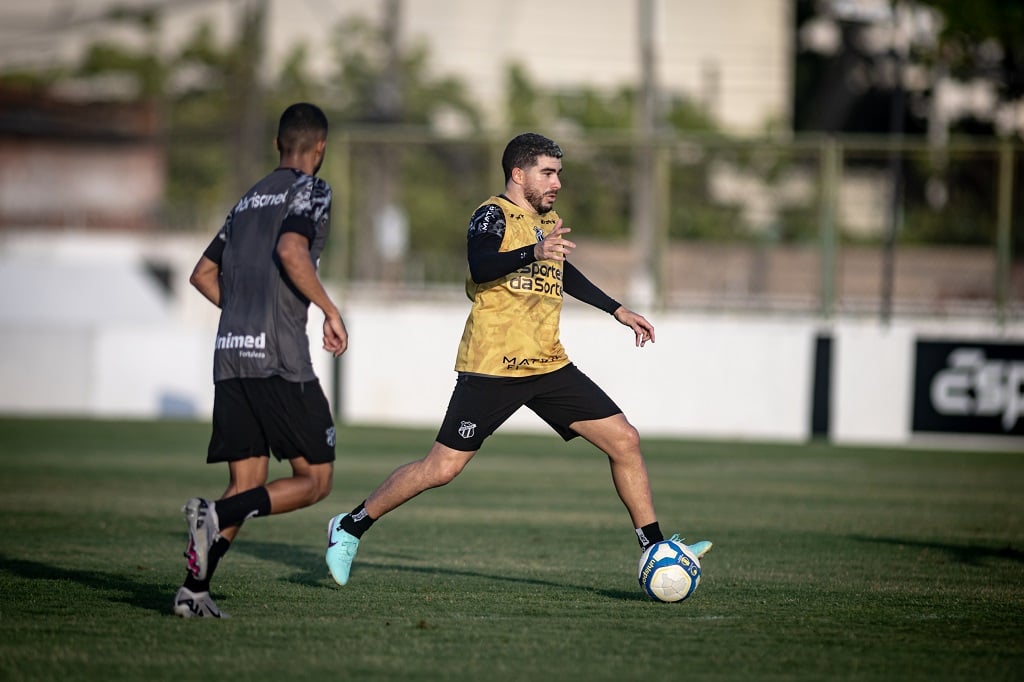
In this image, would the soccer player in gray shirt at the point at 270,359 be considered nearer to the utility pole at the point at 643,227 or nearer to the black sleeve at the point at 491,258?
the black sleeve at the point at 491,258

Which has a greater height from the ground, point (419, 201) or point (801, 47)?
point (801, 47)

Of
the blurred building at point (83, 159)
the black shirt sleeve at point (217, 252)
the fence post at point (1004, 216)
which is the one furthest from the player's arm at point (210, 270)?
the blurred building at point (83, 159)

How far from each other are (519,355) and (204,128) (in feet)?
142

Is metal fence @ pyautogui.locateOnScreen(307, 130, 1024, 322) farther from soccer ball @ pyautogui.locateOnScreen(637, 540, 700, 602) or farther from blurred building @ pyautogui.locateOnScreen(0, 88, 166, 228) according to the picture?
blurred building @ pyautogui.locateOnScreen(0, 88, 166, 228)

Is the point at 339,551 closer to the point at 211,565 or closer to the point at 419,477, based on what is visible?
the point at 419,477

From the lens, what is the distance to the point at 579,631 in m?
6.29

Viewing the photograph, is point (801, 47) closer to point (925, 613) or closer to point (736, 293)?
point (736, 293)

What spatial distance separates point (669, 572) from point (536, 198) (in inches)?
74.6

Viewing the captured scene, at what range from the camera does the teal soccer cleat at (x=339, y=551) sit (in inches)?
277

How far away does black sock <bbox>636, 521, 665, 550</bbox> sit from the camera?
7.11 m

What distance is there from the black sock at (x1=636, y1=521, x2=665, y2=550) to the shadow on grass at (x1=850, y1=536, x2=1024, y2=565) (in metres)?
2.50

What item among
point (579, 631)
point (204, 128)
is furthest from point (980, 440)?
point (204, 128)

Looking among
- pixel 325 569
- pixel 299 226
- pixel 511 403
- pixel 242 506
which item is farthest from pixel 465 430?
pixel 325 569

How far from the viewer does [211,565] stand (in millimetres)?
6301
